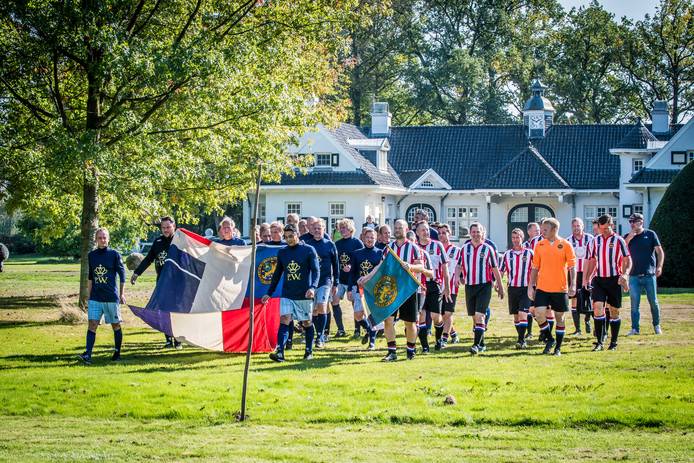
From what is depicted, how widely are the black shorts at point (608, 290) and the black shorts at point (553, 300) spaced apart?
114 centimetres

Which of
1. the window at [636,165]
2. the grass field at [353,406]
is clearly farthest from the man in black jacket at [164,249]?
the window at [636,165]

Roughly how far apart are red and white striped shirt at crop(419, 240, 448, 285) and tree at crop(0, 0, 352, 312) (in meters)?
6.62

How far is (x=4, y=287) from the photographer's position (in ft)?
106

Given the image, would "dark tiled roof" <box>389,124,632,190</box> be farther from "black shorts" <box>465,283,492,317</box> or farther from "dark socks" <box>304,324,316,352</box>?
"dark socks" <box>304,324,316,352</box>

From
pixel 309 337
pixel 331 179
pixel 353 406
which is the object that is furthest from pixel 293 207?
pixel 353 406

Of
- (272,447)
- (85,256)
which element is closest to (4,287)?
(85,256)

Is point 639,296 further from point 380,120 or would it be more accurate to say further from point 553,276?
point 380,120

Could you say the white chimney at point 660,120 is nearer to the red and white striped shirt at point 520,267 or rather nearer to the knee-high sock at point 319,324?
the red and white striped shirt at point 520,267

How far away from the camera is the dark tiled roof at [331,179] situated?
46.7 m

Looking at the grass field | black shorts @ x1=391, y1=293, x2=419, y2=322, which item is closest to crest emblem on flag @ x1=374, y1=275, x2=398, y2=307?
black shorts @ x1=391, y1=293, x2=419, y2=322

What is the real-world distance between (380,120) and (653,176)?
15325 millimetres

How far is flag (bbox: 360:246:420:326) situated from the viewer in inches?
588

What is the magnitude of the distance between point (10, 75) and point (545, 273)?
40.8ft

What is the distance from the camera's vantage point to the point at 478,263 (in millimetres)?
15922
